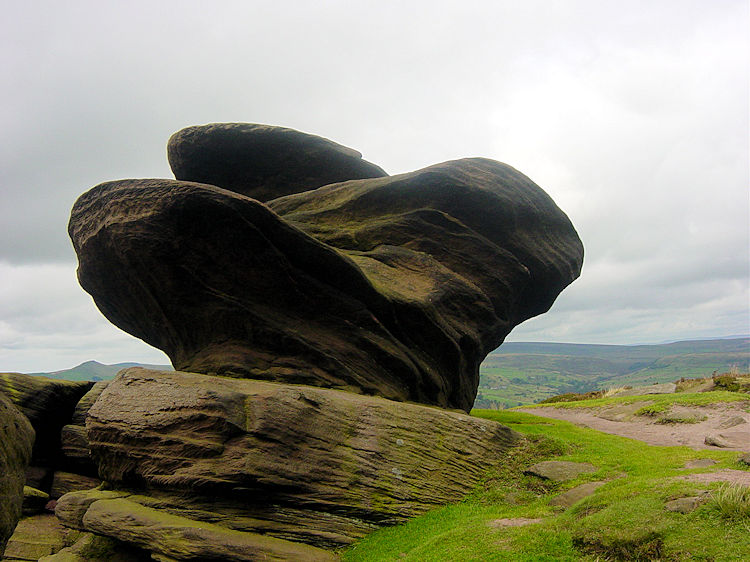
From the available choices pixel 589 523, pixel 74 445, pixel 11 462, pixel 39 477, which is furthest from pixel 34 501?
pixel 589 523

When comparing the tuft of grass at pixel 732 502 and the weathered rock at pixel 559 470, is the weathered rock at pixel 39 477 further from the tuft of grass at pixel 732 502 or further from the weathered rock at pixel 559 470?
the tuft of grass at pixel 732 502

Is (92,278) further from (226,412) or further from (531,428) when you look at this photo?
(531,428)

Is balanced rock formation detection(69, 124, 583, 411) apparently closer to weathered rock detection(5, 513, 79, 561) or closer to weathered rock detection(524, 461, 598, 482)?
weathered rock detection(524, 461, 598, 482)

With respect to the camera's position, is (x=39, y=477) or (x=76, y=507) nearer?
(x=76, y=507)

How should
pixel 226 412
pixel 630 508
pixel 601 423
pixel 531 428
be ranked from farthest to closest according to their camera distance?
1. pixel 601 423
2. pixel 531 428
3. pixel 226 412
4. pixel 630 508

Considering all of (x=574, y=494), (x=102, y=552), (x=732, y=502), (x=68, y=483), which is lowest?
(x=68, y=483)

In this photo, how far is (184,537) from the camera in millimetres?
12055

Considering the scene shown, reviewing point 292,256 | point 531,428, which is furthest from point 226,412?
point 531,428

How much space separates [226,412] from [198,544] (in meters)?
3.42

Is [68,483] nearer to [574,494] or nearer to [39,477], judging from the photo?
[39,477]

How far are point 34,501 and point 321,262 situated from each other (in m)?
17.2

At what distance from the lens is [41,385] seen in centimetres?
2403

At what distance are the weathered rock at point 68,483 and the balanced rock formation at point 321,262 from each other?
7.46 m

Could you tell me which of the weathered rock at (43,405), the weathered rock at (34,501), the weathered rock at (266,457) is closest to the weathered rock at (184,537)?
the weathered rock at (266,457)
